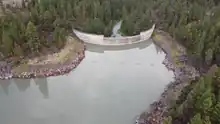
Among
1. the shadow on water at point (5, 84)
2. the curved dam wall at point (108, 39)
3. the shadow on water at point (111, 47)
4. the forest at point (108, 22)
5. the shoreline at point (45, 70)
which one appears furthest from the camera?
the curved dam wall at point (108, 39)

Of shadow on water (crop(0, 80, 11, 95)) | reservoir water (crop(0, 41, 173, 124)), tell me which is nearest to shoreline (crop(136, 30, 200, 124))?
reservoir water (crop(0, 41, 173, 124))

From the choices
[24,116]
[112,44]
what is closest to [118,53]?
[112,44]

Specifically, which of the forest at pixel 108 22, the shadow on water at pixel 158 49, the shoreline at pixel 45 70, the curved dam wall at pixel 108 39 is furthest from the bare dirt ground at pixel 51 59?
the shadow on water at pixel 158 49

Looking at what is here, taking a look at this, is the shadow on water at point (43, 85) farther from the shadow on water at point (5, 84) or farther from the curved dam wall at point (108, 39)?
the curved dam wall at point (108, 39)

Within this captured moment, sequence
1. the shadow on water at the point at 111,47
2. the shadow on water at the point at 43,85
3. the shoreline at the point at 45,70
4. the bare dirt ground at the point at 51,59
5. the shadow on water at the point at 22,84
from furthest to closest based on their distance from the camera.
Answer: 1. the shadow on water at the point at 111,47
2. the bare dirt ground at the point at 51,59
3. the shoreline at the point at 45,70
4. the shadow on water at the point at 22,84
5. the shadow on water at the point at 43,85

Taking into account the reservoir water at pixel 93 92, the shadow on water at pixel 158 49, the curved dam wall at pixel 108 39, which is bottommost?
the reservoir water at pixel 93 92

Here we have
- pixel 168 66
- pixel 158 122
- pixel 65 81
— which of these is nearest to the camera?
pixel 158 122

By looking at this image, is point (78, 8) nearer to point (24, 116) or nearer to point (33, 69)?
point (33, 69)
